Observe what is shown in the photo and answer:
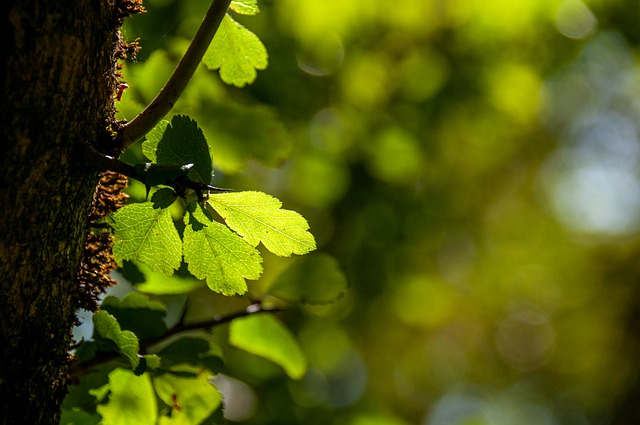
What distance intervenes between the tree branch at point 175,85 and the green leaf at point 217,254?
0.26 feet

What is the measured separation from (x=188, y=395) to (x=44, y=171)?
349mm

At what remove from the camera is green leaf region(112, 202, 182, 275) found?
0.64 m

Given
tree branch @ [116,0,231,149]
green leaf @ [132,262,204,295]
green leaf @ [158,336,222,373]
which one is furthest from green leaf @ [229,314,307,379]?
tree branch @ [116,0,231,149]

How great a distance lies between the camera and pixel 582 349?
5.62m

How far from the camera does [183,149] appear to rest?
0.61 meters

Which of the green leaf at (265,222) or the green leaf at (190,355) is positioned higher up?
the green leaf at (265,222)

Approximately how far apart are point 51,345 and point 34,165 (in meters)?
0.17

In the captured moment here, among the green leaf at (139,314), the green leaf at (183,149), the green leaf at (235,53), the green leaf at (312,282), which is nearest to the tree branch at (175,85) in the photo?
the green leaf at (183,149)

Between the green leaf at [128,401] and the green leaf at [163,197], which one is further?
the green leaf at [128,401]

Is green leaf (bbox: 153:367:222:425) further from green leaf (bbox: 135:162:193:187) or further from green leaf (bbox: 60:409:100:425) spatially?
green leaf (bbox: 135:162:193:187)

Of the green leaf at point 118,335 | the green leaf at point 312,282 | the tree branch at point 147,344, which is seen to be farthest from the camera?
the green leaf at point 312,282

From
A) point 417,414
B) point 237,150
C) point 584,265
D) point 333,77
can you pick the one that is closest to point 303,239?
point 237,150

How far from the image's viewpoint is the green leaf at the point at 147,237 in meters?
0.64

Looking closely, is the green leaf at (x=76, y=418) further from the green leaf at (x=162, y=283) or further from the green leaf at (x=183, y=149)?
the green leaf at (x=183, y=149)
